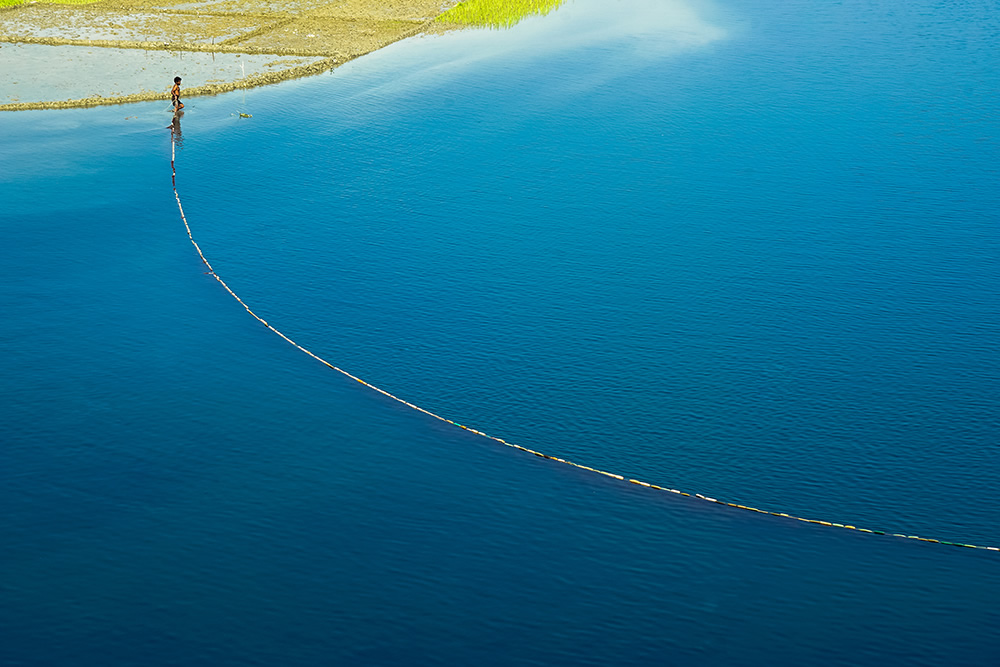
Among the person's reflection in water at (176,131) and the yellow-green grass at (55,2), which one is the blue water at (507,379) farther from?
the yellow-green grass at (55,2)

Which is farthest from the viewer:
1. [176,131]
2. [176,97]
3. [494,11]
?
[494,11]

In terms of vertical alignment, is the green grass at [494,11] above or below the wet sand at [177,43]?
above

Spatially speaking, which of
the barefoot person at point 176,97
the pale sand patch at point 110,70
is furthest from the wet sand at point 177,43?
the barefoot person at point 176,97

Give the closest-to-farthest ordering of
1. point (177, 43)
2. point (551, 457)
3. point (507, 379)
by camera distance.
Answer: point (551, 457) → point (507, 379) → point (177, 43)

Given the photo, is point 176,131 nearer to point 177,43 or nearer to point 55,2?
point 177,43

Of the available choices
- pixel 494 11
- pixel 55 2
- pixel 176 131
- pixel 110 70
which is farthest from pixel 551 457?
pixel 55 2

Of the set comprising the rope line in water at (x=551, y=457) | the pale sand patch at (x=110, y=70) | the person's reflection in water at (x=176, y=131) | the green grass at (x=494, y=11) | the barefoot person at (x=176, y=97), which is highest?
the green grass at (x=494, y=11)

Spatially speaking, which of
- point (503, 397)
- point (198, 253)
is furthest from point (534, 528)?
point (198, 253)
